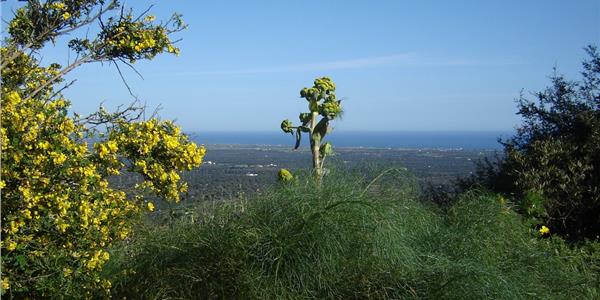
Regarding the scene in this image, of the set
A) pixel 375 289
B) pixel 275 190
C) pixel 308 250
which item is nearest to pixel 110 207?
pixel 275 190

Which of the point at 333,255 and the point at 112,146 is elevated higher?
the point at 112,146

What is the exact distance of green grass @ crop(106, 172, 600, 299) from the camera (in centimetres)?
354

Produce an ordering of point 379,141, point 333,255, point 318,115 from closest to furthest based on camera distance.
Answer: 1. point 333,255
2. point 318,115
3. point 379,141

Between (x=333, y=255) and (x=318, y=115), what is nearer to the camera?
(x=333, y=255)

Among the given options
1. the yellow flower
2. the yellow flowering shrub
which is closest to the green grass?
the yellow flowering shrub

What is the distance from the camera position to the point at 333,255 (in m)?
3.61

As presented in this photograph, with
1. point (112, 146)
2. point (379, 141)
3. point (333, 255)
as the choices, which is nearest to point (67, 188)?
point (112, 146)

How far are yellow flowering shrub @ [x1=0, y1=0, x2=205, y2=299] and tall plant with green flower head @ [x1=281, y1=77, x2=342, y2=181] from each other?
1.42 meters

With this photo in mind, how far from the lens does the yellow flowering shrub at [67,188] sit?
13.1ft

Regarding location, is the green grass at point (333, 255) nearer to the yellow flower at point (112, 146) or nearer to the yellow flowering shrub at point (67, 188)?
the yellow flowering shrub at point (67, 188)

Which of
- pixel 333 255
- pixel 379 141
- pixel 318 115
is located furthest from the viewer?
pixel 379 141

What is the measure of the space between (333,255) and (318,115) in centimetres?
265

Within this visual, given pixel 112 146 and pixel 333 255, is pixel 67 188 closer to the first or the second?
pixel 112 146

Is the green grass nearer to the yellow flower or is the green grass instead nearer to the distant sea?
the yellow flower
